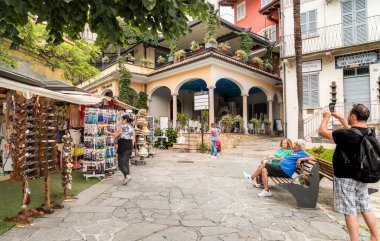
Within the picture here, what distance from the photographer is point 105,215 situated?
4.68m

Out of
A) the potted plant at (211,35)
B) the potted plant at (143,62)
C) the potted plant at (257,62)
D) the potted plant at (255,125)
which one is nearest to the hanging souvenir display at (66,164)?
the potted plant at (211,35)

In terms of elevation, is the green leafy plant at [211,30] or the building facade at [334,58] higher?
the green leafy plant at [211,30]

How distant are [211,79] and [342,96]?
23.7 ft

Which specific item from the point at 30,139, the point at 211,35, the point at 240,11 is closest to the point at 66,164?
the point at 30,139

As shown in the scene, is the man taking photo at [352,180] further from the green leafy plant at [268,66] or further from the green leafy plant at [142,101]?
the green leafy plant at [142,101]

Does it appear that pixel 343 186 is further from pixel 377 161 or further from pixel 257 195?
pixel 257 195

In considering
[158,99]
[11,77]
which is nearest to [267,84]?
[158,99]

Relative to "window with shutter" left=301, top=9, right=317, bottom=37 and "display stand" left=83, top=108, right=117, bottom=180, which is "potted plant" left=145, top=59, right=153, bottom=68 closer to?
"window with shutter" left=301, top=9, right=317, bottom=37

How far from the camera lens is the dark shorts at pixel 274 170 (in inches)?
229

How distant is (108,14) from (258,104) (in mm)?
21935

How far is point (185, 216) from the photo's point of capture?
15.2ft

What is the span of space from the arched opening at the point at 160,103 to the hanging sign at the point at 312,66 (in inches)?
432

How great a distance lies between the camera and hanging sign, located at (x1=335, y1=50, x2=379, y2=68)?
45.2ft

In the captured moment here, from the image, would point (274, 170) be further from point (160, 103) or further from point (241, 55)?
point (160, 103)
